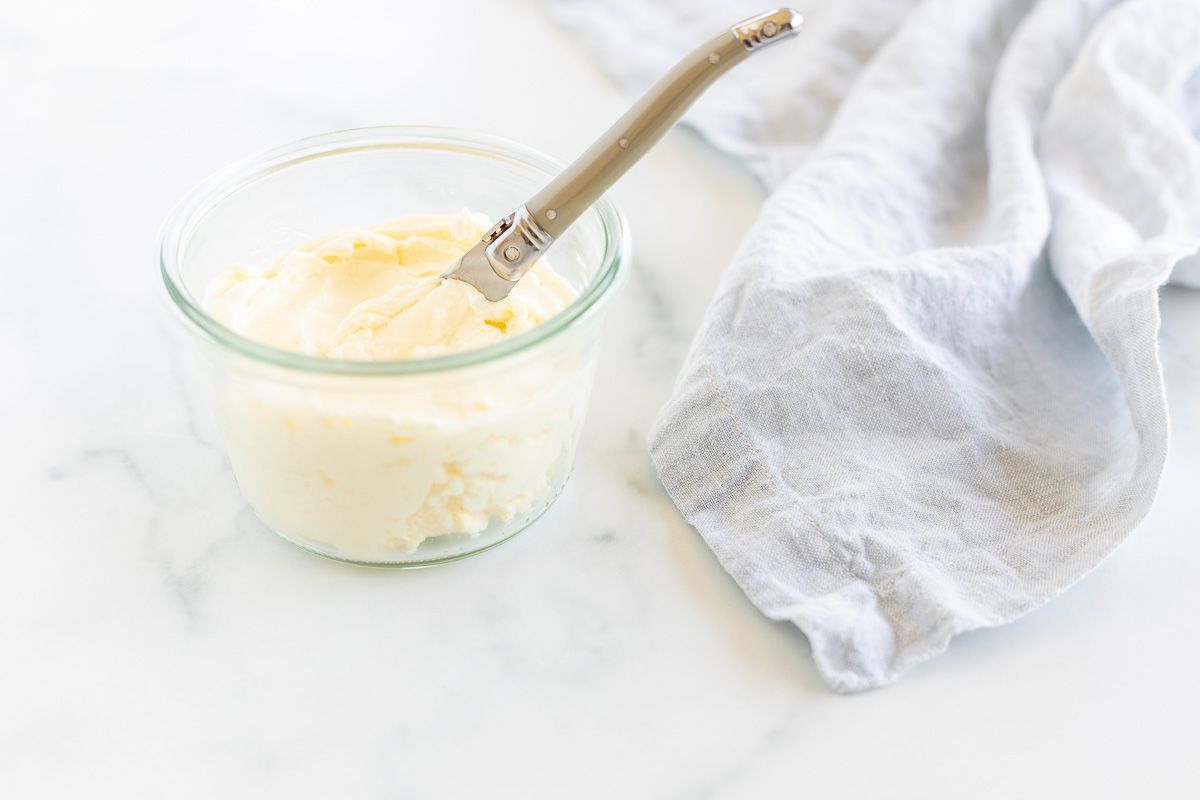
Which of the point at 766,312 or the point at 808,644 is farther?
the point at 766,312

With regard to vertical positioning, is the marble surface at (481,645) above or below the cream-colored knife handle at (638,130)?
below

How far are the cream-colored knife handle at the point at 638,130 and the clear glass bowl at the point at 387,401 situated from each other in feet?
0.13

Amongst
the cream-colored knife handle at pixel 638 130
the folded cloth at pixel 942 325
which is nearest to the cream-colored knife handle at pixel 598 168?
the cream-colored knife handle at pixel 638 130

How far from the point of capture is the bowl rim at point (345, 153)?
0.67 metres

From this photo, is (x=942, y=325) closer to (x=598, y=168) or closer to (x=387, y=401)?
(x=598, y=168)

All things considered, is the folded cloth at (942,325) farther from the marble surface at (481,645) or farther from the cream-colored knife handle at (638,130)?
the cream-colored knife handle at (638,130)

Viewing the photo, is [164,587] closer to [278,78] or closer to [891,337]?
[891,337]

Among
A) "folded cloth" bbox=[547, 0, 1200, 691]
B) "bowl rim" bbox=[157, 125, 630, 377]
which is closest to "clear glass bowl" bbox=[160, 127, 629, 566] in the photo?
"bowl rim" bbox=[157, 125, 630, 377]

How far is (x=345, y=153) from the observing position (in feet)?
2.90

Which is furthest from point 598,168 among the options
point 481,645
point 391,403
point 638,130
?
point 481,645

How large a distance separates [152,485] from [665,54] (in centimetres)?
72

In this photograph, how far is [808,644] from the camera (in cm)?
73

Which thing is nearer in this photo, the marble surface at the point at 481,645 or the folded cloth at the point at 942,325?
the marble surface at the point at 481,645

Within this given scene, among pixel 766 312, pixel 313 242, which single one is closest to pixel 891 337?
pixel 766 312
